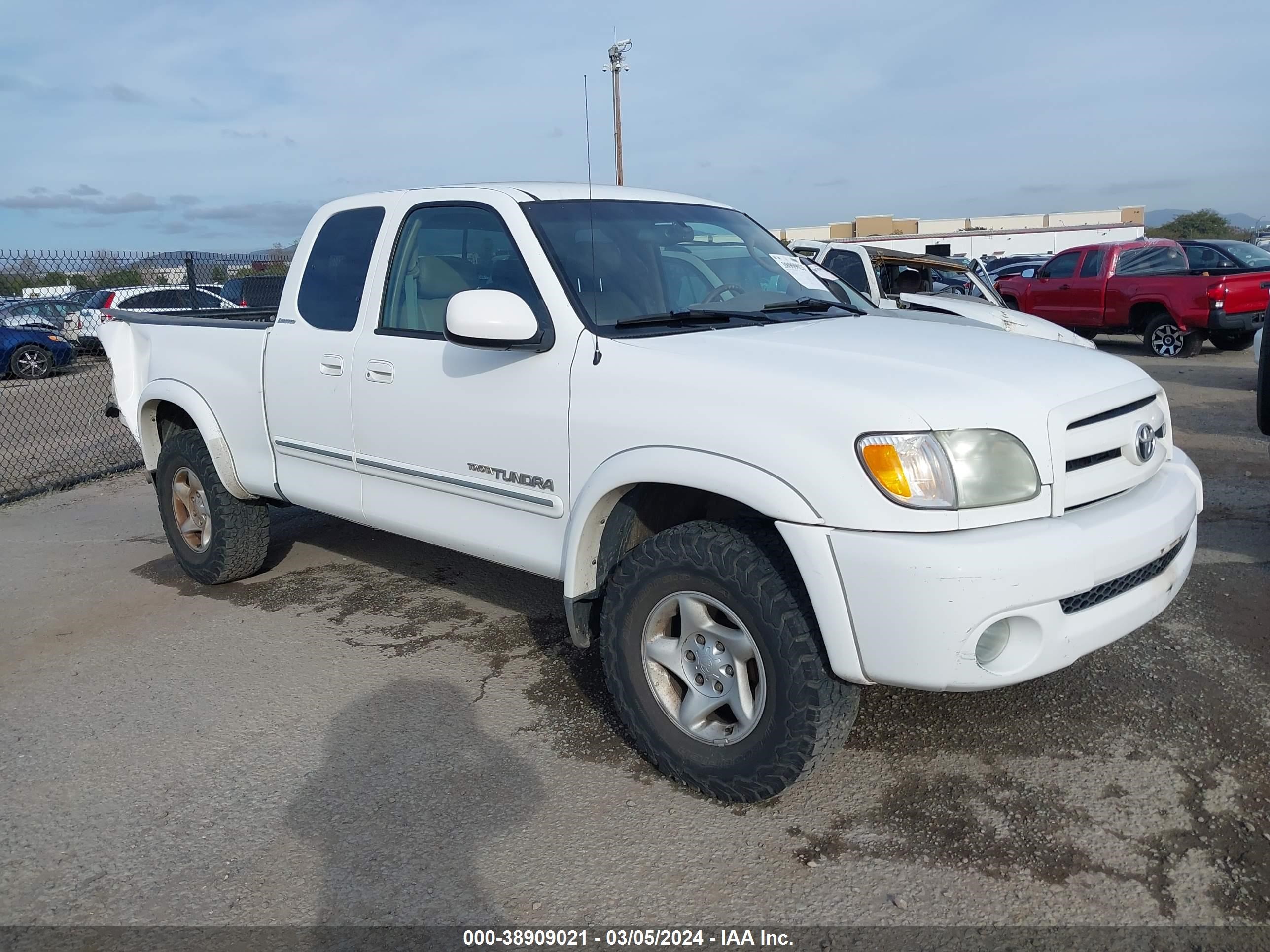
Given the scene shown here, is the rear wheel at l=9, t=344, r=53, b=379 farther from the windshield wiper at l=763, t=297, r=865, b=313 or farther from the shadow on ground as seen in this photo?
the windshield wiper at l=763, t=297, r=865, b=313

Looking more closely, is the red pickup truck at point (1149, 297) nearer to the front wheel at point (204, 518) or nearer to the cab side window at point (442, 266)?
the cab side window at point (442, 266)

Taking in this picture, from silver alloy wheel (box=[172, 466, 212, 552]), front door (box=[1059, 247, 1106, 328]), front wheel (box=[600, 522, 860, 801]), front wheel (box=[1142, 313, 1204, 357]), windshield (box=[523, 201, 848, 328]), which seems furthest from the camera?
front door (box=[1059, 247, 1106, 328])

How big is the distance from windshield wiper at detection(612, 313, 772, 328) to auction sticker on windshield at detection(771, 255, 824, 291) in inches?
24.7

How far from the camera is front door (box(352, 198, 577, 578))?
3.50 m

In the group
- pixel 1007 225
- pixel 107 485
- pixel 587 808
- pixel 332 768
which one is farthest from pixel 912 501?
pixel 1007 225

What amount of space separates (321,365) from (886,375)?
2522 millimetres

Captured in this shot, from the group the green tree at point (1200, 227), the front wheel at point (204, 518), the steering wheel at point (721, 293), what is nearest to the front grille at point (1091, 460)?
the steering wheel at point (721, 293)

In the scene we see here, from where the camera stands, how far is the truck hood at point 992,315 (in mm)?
9305

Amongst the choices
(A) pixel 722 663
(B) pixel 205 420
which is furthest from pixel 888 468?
(B) pixel 205 420

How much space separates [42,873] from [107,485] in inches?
262

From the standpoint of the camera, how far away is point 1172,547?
3.14 m

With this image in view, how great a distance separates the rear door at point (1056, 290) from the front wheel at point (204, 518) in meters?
13.7

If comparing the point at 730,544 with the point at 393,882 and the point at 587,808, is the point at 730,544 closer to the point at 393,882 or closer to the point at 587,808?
the point at 587,808

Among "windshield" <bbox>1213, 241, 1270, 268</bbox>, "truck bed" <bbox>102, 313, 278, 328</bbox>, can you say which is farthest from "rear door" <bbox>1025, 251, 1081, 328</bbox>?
"truck bed" <bbox>102, 313, 278, 328</bbox>
